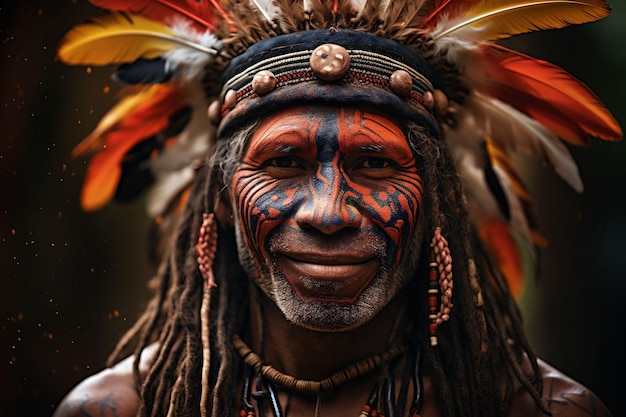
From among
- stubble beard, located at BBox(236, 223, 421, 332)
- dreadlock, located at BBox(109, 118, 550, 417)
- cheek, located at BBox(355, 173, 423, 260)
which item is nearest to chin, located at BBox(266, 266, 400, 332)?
stubble beard, located at BBox(236, 223, 421, 332)

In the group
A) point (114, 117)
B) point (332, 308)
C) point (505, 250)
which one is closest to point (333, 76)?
point (332, 308)

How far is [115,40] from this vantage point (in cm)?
331

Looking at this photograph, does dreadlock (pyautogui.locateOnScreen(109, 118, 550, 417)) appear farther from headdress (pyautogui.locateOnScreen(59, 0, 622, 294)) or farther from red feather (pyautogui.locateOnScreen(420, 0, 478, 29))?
red feather (pyautogui.locateOnScreen(420, 0, 478, 29))

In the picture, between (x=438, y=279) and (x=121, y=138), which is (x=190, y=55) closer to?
(x=121, y=138)

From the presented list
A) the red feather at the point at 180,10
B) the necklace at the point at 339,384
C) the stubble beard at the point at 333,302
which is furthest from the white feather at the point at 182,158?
the necklace at the point at 339,384

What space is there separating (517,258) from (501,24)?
1.09 m

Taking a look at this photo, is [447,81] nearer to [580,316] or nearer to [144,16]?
[144,16]

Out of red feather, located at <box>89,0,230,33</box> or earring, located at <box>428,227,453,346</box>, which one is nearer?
earring, located at <box>428,227,453,346</box>

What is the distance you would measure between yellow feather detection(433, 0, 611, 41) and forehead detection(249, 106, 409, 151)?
41 centimetres

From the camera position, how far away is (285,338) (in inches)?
121

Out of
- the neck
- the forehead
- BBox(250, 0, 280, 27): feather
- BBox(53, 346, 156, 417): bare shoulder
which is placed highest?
BBox(250, 0, 280, 27): feather

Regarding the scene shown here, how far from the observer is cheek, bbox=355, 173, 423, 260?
2865 millimetres

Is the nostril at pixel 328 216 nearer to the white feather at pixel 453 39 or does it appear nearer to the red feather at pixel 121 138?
the white feather at pixel 453 39

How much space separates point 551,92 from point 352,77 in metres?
0.73
